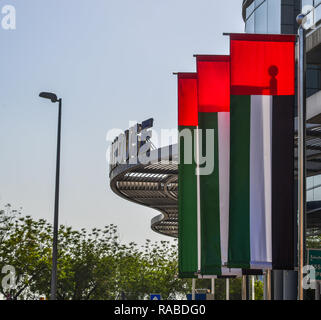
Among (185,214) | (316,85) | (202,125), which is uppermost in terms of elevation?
(316,85)

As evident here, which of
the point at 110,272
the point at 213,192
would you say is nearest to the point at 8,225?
the point at 110,272

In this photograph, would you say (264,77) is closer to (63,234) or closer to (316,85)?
(316,85)

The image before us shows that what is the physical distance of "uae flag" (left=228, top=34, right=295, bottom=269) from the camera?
16.1 meters

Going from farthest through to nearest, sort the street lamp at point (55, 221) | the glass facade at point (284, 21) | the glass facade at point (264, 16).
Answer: the glass facade at point (264, 16) < the glass facade at point (284, 21) < the street lamp at point (55, 221)

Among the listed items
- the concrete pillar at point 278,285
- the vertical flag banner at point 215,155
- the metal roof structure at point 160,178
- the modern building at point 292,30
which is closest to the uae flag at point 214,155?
the vertical flag banner at point 215,155

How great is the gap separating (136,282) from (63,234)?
59.0 feet

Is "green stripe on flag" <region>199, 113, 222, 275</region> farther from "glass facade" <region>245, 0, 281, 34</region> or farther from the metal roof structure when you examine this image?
"glass facade" <region>245, 0, 281, 34</region>

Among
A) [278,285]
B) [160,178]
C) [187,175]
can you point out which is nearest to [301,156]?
[187,175]

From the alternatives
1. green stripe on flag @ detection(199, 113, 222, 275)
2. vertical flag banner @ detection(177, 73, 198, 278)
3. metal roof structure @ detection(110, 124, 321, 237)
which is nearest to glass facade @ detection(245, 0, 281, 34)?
metal roof structure @ detection(110, 124, 321, 237)

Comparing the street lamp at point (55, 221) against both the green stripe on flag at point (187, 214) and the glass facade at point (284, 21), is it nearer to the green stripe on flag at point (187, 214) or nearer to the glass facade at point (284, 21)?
the green stripe on flag at point (187, 214)

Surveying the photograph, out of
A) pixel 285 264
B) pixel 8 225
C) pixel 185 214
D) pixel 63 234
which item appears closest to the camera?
pixel 285 264

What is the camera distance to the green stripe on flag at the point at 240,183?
16.6m

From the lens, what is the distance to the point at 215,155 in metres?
17.9
